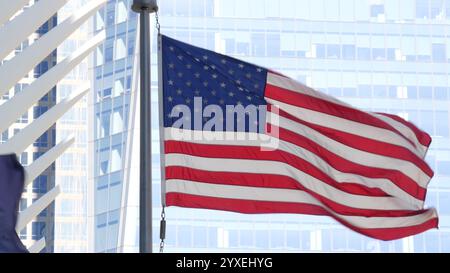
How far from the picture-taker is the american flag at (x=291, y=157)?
16.1 metres

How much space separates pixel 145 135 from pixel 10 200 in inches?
214

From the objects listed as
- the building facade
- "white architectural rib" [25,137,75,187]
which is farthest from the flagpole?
the building facade

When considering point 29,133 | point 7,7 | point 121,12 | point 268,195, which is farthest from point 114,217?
point 268,195

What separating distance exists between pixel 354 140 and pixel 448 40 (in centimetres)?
8325

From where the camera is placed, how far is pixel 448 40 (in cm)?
9850

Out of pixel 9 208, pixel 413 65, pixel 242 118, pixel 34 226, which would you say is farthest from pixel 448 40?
pixel 9 208

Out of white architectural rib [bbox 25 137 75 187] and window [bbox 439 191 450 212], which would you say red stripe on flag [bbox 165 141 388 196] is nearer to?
white architectural rib [bbox 25 137 75 187]

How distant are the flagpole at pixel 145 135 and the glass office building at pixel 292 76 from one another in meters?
74.1

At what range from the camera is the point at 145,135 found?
1436 centimetres

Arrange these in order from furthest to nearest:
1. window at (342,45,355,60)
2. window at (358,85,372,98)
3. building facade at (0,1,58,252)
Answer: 1. building facade at (0,1,58,252)
2. window at (342,45,355,60)
3. window at (358,85,372,98)

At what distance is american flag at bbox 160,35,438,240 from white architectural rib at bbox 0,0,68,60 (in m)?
21.5

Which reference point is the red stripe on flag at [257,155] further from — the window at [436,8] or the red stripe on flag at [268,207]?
the window at [436,8]

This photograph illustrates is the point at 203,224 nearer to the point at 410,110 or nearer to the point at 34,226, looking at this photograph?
the point at 410,110

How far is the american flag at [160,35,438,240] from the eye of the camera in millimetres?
16078
